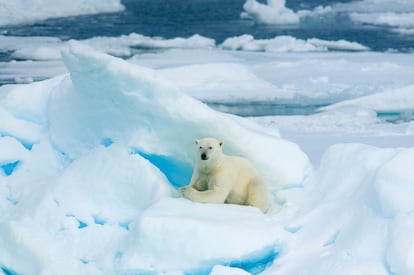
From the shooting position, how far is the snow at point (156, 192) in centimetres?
329

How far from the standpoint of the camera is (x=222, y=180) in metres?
3.73

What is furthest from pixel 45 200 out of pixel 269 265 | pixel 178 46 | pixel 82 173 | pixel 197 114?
pixel 178 46

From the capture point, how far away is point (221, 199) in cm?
372

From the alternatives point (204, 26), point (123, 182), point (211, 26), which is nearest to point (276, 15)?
point (211, 26)

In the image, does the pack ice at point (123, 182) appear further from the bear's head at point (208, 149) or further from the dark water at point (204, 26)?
the dark water at point (204, 26)

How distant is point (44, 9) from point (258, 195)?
1446 cm

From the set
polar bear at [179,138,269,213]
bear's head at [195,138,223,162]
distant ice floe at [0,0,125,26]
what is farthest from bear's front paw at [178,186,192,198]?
distant ice floe at [0,0,125,26]

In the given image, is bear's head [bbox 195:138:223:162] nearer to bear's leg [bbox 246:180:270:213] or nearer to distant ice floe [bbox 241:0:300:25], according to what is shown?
bear's leg [bbox 246:180:270:213]

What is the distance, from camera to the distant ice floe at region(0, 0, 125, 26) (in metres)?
16.6

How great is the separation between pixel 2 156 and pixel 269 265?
1.76m

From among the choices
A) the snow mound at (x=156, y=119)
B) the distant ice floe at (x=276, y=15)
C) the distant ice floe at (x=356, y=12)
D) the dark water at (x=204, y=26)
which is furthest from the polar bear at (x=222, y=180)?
the distant ice floe at (x=276, y=15)

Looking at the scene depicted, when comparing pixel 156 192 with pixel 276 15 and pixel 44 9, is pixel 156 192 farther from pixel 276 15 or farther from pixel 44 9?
pixel 44 9

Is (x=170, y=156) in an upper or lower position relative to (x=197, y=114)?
lower

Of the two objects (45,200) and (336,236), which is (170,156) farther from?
(336,236)
